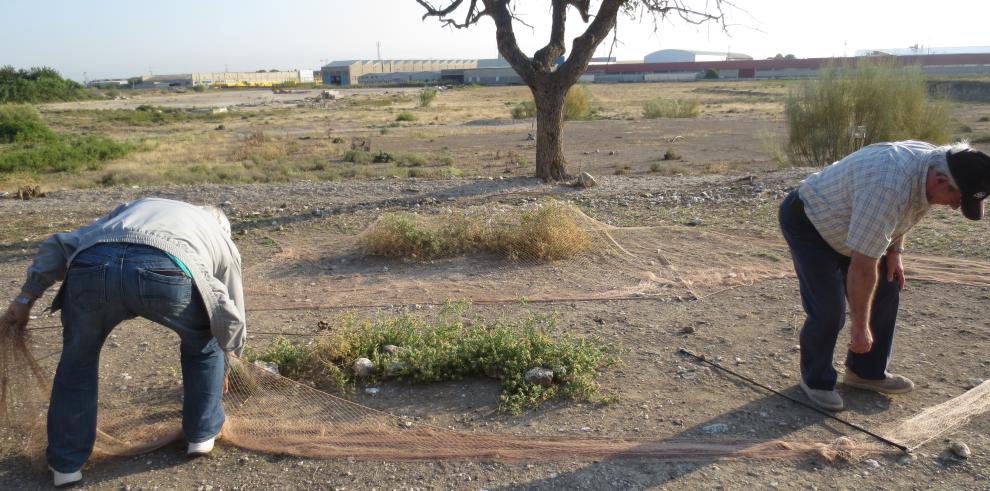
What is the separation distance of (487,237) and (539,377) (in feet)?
11.4

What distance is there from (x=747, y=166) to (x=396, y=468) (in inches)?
696

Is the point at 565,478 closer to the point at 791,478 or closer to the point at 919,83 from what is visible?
the point at 791,478

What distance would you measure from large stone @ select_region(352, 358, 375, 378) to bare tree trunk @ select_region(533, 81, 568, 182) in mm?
8935

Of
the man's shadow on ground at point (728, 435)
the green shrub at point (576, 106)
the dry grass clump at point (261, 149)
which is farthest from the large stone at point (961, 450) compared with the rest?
the green shrub at point (576, 106)

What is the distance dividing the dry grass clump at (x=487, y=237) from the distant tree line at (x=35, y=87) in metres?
59.0

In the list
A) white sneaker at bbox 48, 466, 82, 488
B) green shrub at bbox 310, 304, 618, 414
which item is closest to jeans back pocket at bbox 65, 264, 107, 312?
white sneaker at bbox 48, 466, 82, 488

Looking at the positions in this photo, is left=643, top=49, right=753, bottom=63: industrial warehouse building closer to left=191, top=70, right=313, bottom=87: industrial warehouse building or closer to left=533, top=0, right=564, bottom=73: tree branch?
left=191, top=70, right=313, bottom=87: industrial warehouse building

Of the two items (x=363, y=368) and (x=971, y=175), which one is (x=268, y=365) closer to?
(x=363, y=368)

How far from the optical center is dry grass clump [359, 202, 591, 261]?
738 centimetres

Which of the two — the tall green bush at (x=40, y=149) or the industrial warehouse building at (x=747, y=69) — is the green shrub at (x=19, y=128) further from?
the industrial warehouse building at (x=747, y=69)

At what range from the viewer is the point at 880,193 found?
11.1 ft

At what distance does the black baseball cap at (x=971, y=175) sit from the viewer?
3.21 metres

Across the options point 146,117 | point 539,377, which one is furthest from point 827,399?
point 146,117

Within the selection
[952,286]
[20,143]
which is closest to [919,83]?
[952,286]
